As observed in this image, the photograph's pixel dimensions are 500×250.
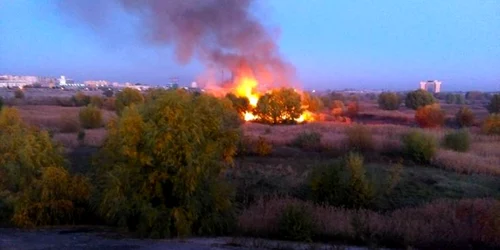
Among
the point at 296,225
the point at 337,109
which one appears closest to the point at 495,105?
the point at 337,109

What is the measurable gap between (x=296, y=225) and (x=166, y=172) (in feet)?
10.8

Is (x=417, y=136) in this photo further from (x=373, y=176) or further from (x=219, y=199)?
(x=219, y=199)

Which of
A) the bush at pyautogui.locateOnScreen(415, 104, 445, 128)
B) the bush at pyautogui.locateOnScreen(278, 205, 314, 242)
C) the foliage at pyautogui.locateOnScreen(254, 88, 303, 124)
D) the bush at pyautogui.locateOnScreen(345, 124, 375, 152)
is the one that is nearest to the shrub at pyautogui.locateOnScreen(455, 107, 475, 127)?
the bush at pyautogui.locateOnScreen(415, 104, 445, 128)

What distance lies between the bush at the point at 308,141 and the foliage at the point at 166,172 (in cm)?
2452

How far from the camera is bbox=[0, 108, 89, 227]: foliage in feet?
58.7

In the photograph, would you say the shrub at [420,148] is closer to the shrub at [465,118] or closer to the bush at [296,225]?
the bush at [296,225]

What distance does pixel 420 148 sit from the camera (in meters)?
37.8

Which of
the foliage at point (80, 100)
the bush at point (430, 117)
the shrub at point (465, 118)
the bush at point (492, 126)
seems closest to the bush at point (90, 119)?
the bush at point (492, 126)

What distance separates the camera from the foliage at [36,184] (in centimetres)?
1791

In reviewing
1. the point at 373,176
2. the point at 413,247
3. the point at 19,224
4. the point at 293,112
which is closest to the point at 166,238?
the point at 19,224

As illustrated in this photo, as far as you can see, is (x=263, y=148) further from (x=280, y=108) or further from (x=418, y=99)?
(x=418, y=99)

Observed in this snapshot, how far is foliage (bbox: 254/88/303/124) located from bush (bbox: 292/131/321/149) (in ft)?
79.2

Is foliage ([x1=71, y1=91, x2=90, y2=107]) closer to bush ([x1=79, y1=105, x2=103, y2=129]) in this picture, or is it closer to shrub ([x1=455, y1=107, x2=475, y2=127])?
bush ([x1=79, y1=105, x2=103, y2=129])

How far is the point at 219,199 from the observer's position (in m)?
16.5
